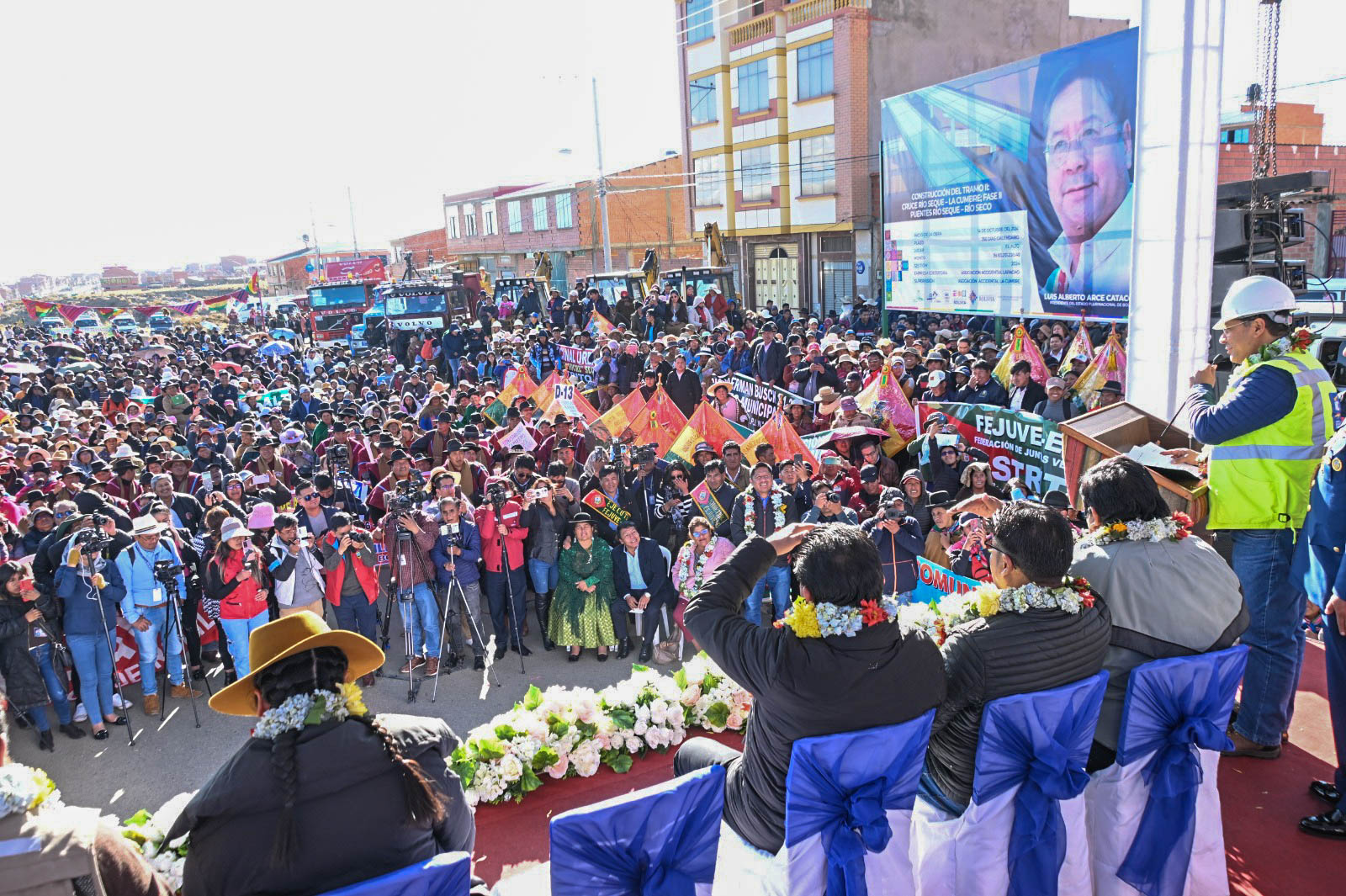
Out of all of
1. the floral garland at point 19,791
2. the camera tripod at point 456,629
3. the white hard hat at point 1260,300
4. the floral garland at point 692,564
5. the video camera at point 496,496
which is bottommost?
the camera tripod at point 456,629

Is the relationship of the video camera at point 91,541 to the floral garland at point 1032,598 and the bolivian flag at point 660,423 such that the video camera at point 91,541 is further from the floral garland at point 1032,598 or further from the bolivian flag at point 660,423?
the floral garland at point 1032,598

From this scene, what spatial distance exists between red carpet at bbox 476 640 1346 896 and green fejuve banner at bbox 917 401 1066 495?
3.02 metres

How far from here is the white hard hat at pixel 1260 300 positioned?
4.16 m

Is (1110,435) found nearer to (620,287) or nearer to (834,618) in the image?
(834,618)

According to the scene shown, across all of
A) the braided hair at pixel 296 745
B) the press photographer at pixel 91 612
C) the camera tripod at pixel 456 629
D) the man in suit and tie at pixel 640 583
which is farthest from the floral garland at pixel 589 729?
the press photographer at pixel 91 612

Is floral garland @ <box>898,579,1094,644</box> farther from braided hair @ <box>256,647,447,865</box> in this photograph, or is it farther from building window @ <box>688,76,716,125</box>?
building window @ <box>688,76,716,125</box>

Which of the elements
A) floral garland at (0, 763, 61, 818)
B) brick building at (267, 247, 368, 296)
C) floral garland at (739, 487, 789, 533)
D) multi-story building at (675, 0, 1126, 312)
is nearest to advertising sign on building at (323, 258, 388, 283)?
brick building at (267, 247, 368, 296)

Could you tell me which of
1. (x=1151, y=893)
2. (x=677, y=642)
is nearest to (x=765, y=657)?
(x=1151, y=893)

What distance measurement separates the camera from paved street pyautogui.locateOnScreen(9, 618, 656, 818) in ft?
21.6

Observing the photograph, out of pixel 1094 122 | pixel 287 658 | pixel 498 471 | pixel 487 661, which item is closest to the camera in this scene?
pixel 287 658

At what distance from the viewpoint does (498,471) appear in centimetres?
1059

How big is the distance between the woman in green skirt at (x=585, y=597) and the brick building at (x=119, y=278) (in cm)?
9650

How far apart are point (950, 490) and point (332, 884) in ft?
23.6

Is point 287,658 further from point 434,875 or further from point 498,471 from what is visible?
point 498,471
